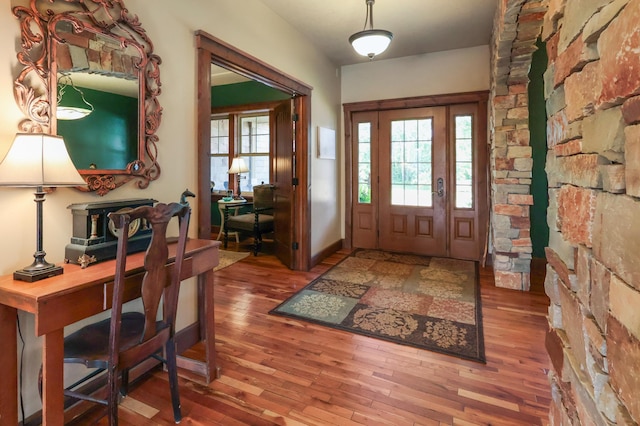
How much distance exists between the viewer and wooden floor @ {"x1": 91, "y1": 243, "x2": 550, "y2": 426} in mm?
1740

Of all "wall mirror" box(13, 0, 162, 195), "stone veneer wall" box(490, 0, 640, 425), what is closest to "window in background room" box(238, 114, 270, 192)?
"wall mirror" box(13, 0, 162, 195)

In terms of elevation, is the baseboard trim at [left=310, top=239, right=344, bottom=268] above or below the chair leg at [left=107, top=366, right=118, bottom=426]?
above

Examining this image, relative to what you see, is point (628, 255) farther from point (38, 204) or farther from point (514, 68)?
point (514, 68)

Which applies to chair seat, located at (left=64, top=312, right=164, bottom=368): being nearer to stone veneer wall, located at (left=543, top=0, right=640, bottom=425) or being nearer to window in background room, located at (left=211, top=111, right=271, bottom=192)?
stone veneer wall, located at (left=543, top=0, right=640, bottom=425)

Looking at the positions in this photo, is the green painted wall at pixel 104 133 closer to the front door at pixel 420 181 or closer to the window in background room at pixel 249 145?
the front door at pixel 420 181

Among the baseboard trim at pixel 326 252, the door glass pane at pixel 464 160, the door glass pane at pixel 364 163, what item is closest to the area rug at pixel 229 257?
the baseboard trim at pixel 326 252

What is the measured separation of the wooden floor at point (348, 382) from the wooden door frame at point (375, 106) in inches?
108

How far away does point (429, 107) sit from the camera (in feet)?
15.6

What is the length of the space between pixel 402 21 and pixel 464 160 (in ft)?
6.54

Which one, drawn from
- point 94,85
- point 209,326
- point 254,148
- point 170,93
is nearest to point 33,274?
point 209,326

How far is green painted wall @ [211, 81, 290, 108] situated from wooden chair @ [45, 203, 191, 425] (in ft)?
14.5

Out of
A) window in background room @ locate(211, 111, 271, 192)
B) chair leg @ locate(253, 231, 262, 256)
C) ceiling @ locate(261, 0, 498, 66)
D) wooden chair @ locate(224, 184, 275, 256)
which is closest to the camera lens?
ceiling @ locate(261, 0, 498, 66)

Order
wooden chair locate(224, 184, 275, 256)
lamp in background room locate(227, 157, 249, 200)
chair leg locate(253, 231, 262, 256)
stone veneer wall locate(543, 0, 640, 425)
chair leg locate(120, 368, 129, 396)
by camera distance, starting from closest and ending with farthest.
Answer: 1. stone veneer wall locate(543, 0, 640, 425)
2. chair leg locate(120, 368, 129, 396)
3. chair leg locate(253, 231, 262, 256)
4. wooden chair locate(224, 184, 275, 256)
5. lamp in background room locate(227, 157, 249, 200)

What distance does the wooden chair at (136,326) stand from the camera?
1410 millimetres
